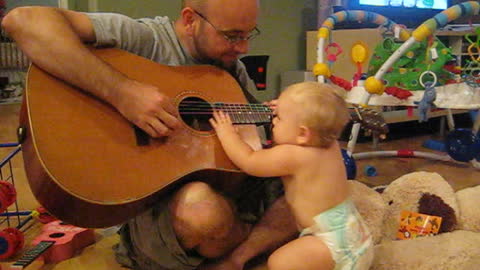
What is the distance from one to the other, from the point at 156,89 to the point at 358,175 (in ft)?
3.98

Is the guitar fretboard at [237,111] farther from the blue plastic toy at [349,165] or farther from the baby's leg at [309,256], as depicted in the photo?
the blue plastic toy at [349,165]

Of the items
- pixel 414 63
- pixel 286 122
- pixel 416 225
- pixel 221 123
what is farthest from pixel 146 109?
pixel 414 63

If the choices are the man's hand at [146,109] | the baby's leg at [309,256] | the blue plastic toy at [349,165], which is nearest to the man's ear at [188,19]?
the man's hand at [146,109]

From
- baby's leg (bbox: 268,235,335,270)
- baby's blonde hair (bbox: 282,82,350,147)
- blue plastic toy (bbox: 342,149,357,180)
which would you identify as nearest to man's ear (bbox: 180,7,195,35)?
baby's blonde hair (bbox: 282,82,350,147)

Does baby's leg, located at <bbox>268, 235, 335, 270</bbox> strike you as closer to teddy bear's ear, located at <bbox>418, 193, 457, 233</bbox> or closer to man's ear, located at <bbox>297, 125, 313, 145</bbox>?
man's ear, located at <bbox>297, 125, 313, 145</bbox>

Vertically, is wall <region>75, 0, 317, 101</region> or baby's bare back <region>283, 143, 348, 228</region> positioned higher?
wall <region>75, 0, 317, 101</region>

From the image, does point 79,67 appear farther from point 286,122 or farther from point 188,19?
point 286,122

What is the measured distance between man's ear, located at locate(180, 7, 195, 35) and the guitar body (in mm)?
171

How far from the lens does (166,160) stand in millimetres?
958

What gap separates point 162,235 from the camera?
1.05 meters

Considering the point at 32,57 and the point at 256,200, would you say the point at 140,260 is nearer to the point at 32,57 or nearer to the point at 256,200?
the point at 256,200

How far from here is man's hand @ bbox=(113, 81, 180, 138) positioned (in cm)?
95

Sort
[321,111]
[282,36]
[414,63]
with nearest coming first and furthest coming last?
1. [321,111]
2. [414,63]
3. [282,36]

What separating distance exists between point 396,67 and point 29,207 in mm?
1575
